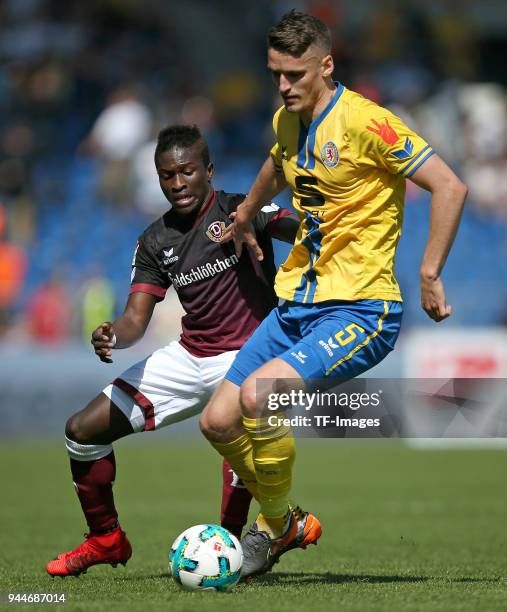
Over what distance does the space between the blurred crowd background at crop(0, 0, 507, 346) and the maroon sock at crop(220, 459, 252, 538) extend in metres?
9.82

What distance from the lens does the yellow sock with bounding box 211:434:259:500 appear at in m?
6.31

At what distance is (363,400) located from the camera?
19.8 ft

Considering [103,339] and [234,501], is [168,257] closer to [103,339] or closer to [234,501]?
[103,339]

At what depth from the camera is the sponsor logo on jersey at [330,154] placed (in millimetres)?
5859

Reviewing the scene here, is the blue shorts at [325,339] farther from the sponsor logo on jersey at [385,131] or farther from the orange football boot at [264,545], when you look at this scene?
the orange football boot at [264,545]

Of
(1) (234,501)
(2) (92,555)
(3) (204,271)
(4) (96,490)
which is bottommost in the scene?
(2) (92,555)

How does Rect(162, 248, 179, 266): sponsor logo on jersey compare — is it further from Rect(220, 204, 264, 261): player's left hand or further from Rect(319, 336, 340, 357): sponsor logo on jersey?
Rect(319, 336, 340, 357): sponsor logo on jersey

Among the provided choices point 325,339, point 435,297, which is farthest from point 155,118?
point 435,297

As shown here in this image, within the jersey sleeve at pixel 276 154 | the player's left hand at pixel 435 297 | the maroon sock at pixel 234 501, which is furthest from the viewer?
the maroon sock at pixel 234 501

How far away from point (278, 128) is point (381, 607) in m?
2.46

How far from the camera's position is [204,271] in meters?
6.79

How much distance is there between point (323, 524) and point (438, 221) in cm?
454

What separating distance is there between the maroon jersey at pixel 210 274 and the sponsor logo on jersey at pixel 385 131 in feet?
3.82

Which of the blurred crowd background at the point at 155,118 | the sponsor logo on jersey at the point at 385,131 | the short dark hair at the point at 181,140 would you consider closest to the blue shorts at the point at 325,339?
the sponsor logo on jersey at the point at 385,131
